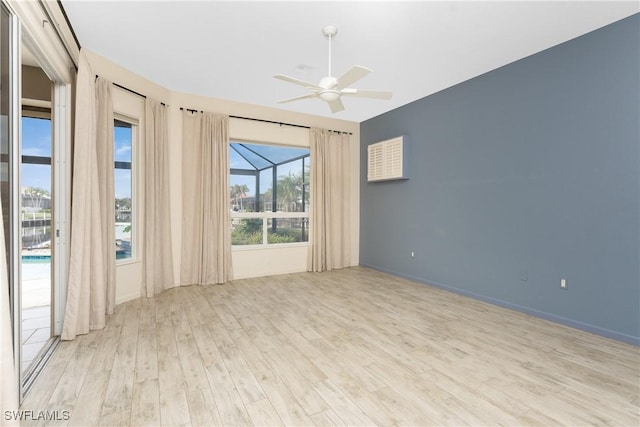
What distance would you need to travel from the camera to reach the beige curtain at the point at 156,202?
3.90 m

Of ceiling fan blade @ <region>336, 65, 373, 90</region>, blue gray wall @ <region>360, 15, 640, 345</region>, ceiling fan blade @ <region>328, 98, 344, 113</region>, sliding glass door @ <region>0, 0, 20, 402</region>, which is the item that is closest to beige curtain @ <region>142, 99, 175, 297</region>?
sliding glass door @ <region>0, 0, 20, 402</region>

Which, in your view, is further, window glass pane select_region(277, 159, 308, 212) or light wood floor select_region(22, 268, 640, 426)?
window glass pane select_region(277, 159, 308, 212)

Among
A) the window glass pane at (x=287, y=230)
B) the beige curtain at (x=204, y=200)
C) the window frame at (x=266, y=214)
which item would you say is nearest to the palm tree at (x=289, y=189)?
the window frame at (x=266, y=214)

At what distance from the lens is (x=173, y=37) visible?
303cm

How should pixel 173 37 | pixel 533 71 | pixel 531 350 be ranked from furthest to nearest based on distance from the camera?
pixel 533 71, pixel 173 37, pixel 531 350

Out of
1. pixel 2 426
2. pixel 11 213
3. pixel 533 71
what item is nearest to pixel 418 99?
pixel 533 71

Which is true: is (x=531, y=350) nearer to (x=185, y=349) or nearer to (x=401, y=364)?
(x=401, y=364)

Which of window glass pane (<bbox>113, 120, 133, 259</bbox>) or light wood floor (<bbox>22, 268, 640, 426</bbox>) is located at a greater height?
window glass pane (<bbox>113, 120, 133, 259</bbox>)

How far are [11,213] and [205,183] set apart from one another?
9.21 ft

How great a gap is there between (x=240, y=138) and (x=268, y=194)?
1052 mm

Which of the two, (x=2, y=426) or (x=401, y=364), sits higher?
(x=2, y=426)

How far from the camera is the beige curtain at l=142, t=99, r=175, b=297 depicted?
12.8ft

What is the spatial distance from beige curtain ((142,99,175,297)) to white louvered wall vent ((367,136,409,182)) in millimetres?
3367

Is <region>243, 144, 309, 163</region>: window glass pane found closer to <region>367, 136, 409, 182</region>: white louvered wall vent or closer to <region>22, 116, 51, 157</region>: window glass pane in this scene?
<region>367, 136, 409, 182</region>: white louvered wall vent
